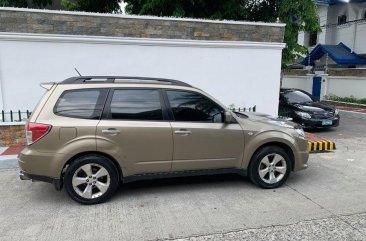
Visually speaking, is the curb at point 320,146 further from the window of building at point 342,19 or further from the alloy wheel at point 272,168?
the window of building at point 342,19

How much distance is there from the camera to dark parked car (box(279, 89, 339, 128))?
1055cm

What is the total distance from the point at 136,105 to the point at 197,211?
166 centimetres

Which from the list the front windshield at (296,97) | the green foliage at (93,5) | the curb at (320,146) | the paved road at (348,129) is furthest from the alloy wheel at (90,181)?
the green foliage at (93,5)

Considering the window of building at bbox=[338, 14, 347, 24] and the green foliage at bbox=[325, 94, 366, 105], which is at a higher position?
the window of building at bbox=[338, 14, 347, 24]

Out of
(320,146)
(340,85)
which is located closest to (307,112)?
(320,146)

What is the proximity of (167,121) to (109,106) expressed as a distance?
0.83 metres

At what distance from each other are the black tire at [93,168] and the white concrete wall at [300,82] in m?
18.1

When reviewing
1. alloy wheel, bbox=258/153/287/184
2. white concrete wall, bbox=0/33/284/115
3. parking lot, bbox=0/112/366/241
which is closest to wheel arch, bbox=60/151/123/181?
parking lot, bbox=0/112/366/241

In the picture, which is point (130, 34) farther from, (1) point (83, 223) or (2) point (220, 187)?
(1) point (83, 223)

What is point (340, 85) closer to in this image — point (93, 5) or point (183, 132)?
point (93, 5)

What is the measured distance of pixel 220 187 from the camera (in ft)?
17.6

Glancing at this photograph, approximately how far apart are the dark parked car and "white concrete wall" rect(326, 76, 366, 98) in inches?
287

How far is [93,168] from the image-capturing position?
15.1 ft

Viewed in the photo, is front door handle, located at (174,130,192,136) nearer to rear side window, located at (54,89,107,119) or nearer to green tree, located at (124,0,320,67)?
rear side window, located at (54,89,107,119)
